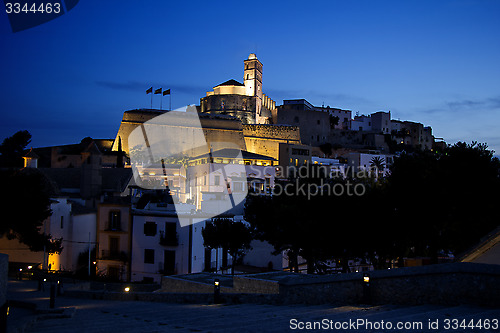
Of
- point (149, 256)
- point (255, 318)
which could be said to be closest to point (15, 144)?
point (149, 256)

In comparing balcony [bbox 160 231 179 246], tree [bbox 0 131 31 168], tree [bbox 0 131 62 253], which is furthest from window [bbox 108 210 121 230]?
tree [bbox 0 131 31 168]

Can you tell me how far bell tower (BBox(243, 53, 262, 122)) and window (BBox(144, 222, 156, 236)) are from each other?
6091 centimetres

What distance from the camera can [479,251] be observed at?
45.6ft

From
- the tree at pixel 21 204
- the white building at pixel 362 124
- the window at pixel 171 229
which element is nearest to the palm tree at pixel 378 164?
the white building at pixel 362 124

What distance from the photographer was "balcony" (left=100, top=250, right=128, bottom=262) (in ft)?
86.7

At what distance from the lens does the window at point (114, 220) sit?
90.2 ft

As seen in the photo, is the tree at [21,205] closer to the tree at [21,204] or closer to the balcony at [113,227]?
the tree at [21,204]

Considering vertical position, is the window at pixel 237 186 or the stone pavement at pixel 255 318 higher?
the window at pixel 237 186

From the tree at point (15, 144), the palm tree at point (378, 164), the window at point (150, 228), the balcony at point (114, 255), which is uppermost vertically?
the tree at point (15, 144)

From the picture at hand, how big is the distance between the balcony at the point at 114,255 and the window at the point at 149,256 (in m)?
1.32

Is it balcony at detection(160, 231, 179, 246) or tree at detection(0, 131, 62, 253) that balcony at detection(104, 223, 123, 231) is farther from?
tree at detection(0, 131, 62, 253)

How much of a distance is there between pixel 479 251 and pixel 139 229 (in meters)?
18.2

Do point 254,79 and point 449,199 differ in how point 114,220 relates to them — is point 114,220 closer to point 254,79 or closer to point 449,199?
point 449,199

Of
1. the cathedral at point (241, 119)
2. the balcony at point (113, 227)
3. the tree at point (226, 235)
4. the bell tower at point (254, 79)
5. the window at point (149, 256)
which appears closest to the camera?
the tree at point (226, 235)
